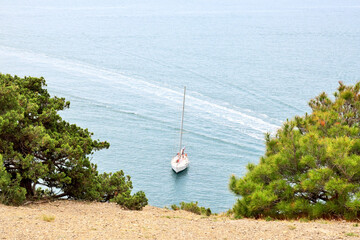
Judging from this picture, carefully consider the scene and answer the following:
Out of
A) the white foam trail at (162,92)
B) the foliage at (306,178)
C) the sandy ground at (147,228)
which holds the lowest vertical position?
the sandy ground at (147,228)

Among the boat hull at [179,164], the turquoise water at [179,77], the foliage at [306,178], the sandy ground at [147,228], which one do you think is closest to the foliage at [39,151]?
the sandy ground at [147,228]

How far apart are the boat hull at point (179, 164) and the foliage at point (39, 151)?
27.3 metres

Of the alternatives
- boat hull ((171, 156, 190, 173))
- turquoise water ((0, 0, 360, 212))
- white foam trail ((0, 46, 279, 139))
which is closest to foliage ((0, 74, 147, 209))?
turquoise water ((0, 0, 360, 212))

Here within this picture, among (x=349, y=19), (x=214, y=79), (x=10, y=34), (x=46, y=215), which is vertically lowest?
(x=46, y=215)

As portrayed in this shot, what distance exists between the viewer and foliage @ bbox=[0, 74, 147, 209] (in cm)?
1598

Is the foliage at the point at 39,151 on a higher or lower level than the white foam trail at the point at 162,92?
lower

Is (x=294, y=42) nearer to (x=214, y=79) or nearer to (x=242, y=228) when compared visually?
(x=214, y=79)

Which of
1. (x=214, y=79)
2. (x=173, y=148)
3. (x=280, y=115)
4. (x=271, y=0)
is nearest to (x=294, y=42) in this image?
(x=214, y=79)

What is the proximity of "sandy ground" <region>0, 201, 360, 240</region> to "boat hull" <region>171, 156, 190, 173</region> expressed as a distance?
3281 centimetres

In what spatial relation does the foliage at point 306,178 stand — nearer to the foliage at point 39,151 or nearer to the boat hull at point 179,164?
the foliage at point 39,151

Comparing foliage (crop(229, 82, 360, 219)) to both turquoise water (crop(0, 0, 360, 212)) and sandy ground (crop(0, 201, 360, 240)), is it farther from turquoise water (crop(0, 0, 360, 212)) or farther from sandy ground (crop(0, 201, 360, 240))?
turquoise water (crop(0, 0, 360, 212))

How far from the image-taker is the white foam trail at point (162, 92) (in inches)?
2112

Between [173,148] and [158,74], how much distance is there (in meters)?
19.1

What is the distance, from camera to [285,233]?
472 inches
